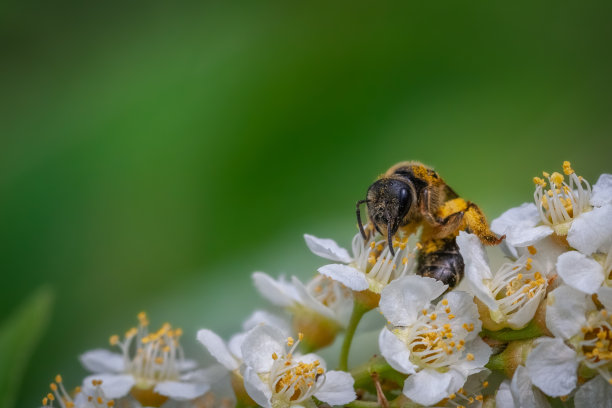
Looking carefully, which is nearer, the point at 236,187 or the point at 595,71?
the point at 236,187

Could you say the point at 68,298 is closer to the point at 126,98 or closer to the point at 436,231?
the point at 126,98

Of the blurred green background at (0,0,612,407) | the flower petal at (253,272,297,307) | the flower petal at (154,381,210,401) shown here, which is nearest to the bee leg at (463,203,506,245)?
the flower petal at (253,272,297,307)

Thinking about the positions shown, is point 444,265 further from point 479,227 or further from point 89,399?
point 89,399

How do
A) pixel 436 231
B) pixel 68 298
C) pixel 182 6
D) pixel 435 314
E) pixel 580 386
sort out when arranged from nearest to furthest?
1. pixel 580 386
2. pixel 435 314
3. pixel 436 231
4. pixel 68 298
5. pixel 182 6

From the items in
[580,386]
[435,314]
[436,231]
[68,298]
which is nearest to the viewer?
[580,386]

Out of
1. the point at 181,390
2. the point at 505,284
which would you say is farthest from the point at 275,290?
the point at 505,284

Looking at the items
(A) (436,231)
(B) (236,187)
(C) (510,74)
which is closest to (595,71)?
(C) (510,74)
